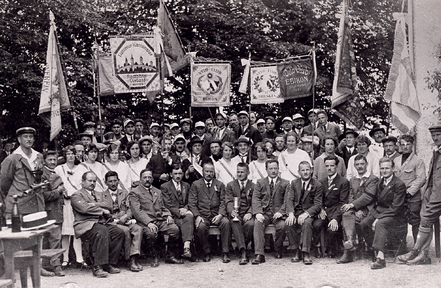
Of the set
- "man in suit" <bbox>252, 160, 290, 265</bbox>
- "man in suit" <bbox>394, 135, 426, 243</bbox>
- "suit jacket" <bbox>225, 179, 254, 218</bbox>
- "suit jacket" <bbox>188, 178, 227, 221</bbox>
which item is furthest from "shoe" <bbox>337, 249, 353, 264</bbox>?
"suit jacket" <bbox>188, 178, 227, 221</bbox>

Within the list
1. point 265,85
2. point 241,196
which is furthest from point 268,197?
point 265,85

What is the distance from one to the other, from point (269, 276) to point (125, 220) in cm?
237

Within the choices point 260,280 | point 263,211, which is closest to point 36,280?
point 260,280

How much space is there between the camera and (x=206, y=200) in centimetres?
787

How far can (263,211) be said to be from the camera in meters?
7.78

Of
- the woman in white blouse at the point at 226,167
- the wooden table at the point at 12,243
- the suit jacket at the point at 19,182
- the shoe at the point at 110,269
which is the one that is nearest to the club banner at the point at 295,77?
the woman in white blouse at the point at 226,167

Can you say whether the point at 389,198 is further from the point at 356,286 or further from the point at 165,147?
the point at 165,147

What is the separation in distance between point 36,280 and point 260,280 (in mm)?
2744

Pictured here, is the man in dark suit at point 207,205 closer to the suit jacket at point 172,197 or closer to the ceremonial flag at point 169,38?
the suit jacket at point 172,197

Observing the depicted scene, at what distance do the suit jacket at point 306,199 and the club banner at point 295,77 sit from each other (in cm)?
312

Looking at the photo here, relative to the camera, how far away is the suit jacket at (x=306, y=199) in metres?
7.57

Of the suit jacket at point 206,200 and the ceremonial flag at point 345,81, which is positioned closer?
the suit jacket at point 206,200

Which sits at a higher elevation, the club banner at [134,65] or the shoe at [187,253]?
the club banner at [134,65]

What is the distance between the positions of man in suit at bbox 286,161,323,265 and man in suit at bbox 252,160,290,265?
141 millimetres
